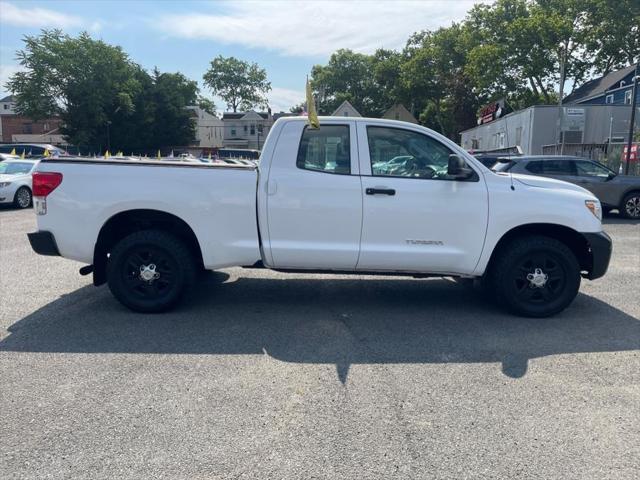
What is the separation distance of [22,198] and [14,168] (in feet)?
3.34

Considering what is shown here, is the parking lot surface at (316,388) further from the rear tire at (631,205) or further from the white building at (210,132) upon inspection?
the white building at (210,132)

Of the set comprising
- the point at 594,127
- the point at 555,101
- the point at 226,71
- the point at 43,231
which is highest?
the point at 226,71

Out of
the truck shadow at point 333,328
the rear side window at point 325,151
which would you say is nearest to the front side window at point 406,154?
the rear side window at point 325,151

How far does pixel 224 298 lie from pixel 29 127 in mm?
94196

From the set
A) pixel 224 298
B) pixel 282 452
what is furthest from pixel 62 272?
pixel 282 452

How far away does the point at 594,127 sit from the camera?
2866 centimetres

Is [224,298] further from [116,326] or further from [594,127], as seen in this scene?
[594,127]

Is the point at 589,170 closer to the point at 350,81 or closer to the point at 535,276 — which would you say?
the point at 535,276

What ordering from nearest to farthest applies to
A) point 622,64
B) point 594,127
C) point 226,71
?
point 594,127 < point 622,64 < point 226,71

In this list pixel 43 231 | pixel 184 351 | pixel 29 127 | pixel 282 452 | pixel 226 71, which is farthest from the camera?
pixel 226 71

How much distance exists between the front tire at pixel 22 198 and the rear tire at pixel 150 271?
493 inches

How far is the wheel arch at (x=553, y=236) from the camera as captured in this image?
5664mm

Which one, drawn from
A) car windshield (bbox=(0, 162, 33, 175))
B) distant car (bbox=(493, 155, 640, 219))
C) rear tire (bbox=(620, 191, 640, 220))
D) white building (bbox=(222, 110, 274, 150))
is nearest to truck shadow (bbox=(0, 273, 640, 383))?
distant car (bbox=(493, 155, 640, 219))

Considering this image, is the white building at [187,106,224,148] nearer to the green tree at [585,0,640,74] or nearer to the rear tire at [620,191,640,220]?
the green tree at [585,0,640,74]
